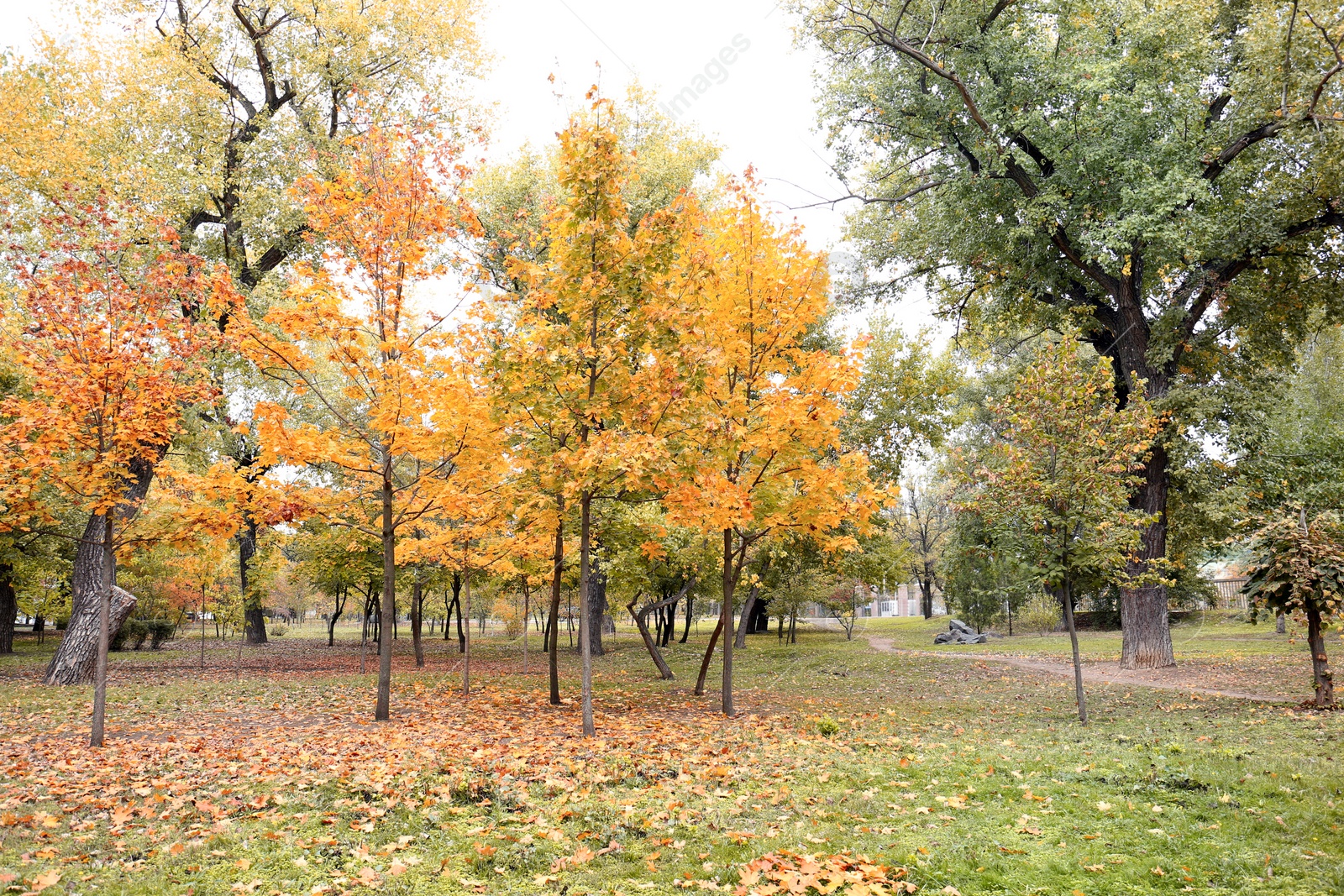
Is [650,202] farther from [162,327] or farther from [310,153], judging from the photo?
[162,327]

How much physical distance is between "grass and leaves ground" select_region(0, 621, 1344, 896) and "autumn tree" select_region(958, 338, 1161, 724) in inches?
88.5

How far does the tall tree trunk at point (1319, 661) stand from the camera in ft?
33.9

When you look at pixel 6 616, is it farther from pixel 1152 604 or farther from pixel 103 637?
pixel 1152 604

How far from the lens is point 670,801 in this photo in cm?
581

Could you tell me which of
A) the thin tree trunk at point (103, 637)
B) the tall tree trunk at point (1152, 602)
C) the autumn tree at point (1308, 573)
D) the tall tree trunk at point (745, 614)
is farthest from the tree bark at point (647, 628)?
the tall tree trunk at point (1152, 602)

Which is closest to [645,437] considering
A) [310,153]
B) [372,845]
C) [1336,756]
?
[372,845]

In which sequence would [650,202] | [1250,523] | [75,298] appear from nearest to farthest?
[75,298] < [1250,523] < [650,202]

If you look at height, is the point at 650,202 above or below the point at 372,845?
above

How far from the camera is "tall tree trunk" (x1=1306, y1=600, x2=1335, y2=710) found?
33.9ft

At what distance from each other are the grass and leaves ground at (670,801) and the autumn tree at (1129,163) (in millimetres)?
7365

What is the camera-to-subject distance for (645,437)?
8406 millimetres

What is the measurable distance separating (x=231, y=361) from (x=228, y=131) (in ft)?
17.0

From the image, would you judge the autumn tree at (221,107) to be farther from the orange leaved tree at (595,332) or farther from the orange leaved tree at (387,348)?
the orange leaved tree at (595,332)

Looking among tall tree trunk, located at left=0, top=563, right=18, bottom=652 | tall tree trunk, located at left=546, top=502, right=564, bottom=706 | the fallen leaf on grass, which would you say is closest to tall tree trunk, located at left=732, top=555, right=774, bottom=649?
tall tree trunk, located at left=546, top=502, right=564, bottom=706
